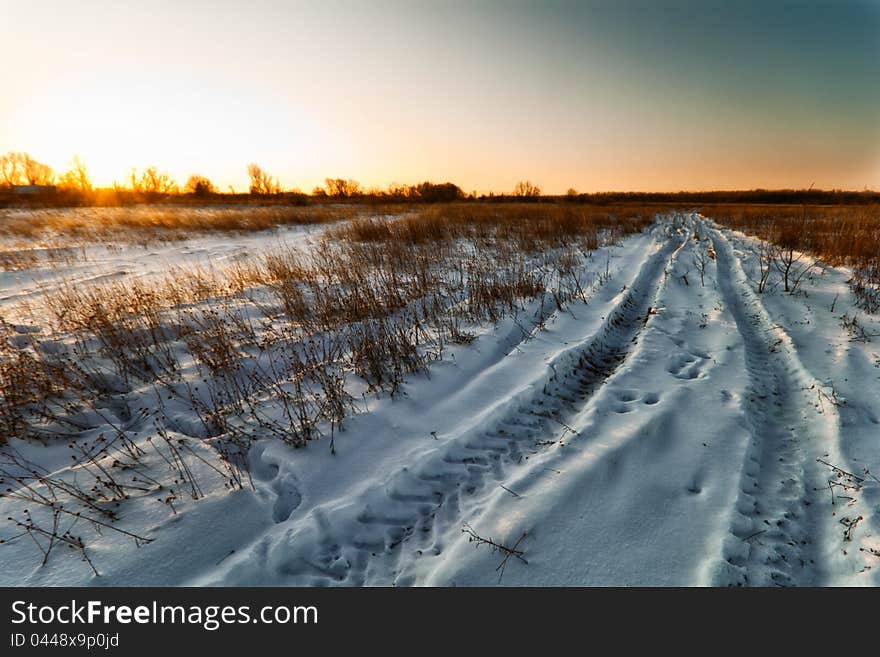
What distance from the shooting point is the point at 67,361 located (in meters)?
3.91

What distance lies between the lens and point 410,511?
2.25 meters

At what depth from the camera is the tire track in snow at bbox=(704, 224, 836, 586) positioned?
1.80 m

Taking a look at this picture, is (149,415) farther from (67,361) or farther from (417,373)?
(417,373)

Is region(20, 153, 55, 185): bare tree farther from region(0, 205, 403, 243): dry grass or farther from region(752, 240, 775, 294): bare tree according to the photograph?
region(752, 240, 775, 294): bare tree

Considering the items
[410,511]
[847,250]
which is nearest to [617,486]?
[410,511]

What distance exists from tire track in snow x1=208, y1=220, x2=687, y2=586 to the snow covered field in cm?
1

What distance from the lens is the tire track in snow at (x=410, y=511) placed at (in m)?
1.90

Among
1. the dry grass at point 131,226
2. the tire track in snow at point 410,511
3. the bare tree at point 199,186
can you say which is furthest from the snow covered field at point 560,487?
the bare tree at point 199,186

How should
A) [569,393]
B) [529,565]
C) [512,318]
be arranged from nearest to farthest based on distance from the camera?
[529,565]
[569,393]
[512,318]
